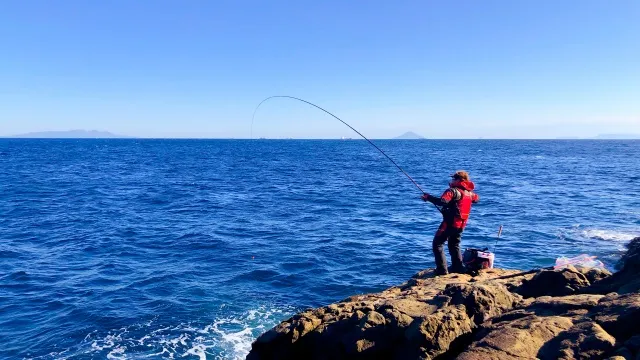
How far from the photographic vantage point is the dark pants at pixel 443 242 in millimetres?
9586

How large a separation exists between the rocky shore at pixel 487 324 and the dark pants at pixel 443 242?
1192 mm

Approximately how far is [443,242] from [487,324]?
3650 mm

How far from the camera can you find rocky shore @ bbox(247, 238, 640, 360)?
5086 mm

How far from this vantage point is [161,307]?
13.7m

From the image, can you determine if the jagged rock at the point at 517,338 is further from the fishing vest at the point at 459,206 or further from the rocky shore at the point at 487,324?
the fishing vest at the point at 459,206

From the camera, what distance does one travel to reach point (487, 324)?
614 centimetres

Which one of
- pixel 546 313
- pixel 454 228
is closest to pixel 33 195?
pixel 454 228

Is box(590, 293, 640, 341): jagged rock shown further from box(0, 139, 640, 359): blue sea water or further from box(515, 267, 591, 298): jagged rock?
box(0, 139, 640, 359): blue sea water

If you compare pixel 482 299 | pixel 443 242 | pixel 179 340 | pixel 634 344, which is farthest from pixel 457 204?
pixel 179 340

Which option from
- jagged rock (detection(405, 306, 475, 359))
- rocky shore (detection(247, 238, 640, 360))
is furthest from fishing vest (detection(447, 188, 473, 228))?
jagged rock (detection(405, 306, 475, 359))

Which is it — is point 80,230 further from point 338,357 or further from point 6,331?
point 338,357

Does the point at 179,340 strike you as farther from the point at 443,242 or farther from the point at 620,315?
the point at 620,315

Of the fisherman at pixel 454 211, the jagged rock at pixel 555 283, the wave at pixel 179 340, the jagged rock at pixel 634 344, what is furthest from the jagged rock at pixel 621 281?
the wave at pixel 179 340

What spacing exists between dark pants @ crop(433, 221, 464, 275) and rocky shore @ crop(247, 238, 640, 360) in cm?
119
